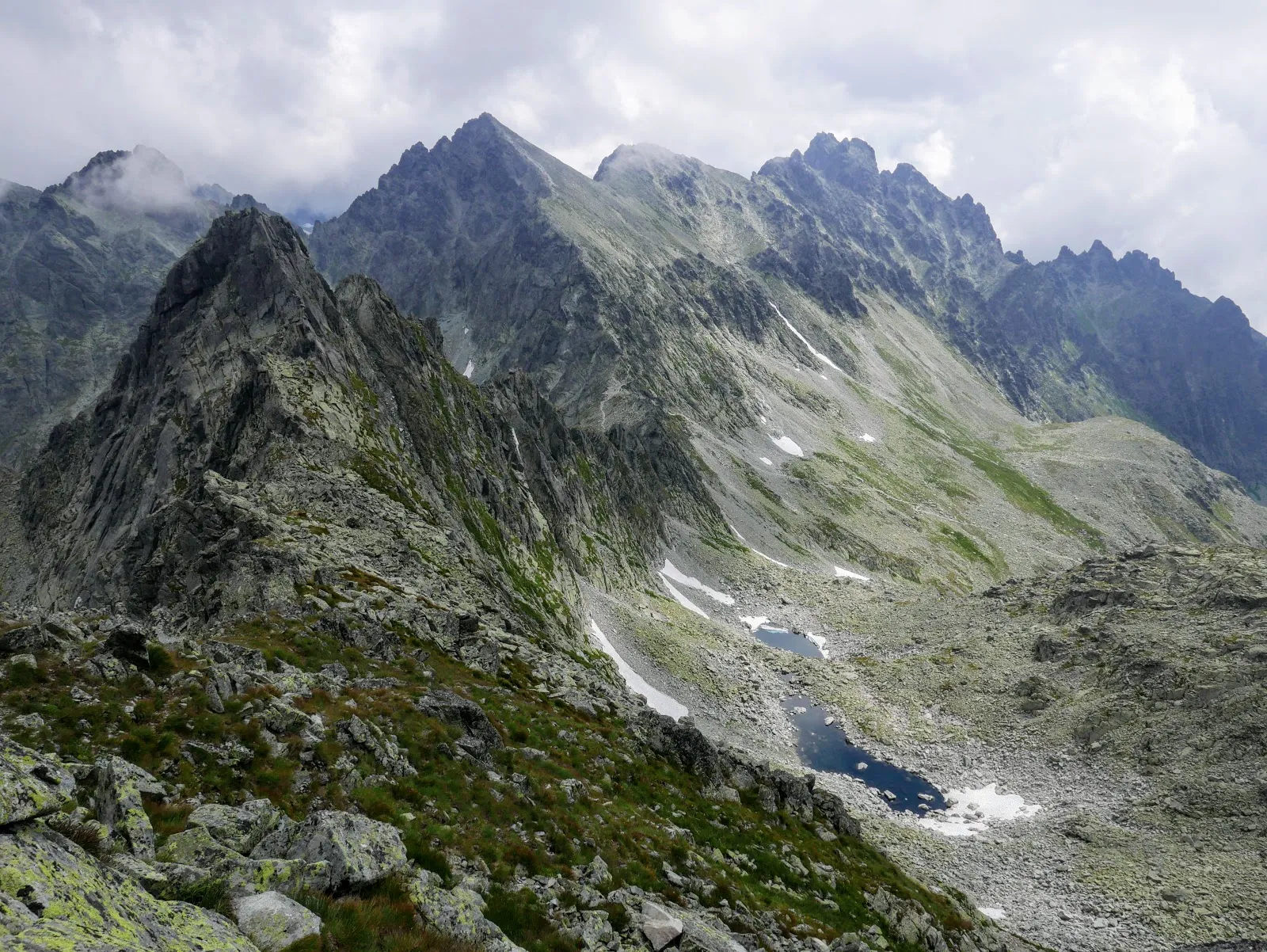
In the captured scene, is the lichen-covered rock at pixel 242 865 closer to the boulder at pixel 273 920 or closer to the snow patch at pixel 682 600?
the boulder at pixel 273 920

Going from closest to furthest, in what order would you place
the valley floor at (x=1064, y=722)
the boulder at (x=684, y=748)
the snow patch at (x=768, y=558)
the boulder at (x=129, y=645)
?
the boulder at (x=129, y=645) → the boulder at (x=684, y=748) → the valley floor at (x=1064, y=722) → the snow patch at (x=768, y=558)

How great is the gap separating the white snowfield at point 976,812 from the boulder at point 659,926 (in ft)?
146

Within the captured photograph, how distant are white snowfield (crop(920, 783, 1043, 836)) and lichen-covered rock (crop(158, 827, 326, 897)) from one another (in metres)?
53.5

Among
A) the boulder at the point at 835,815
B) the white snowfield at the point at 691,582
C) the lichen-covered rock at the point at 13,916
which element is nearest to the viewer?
the lichen-covered rock at the point at 13,916

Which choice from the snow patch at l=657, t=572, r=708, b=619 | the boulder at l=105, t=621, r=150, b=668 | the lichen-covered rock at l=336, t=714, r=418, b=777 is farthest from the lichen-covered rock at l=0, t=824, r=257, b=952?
the snow patch at l=657, t=572, r=708, b=619

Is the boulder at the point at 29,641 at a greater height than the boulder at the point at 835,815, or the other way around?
the boulder at the point at 835,815

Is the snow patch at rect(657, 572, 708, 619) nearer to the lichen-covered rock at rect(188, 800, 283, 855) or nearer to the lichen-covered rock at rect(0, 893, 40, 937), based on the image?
the lichen-covered rock at rect(188, 800, 283, 855)

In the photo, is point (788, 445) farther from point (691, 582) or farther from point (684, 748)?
point (684, 748)

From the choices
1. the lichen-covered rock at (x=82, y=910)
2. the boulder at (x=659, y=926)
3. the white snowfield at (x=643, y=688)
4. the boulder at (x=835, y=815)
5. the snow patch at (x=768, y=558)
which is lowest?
the boulder at (x=659, y=926)

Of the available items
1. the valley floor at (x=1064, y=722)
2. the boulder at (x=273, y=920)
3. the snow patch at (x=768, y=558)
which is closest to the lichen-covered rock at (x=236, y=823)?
the boulder at (x=273, y=920)

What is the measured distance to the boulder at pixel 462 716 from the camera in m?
23.5

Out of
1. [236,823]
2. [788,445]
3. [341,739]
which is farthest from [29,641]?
[788,445]

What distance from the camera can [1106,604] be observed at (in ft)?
249

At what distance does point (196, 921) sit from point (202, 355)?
73.0 meters
